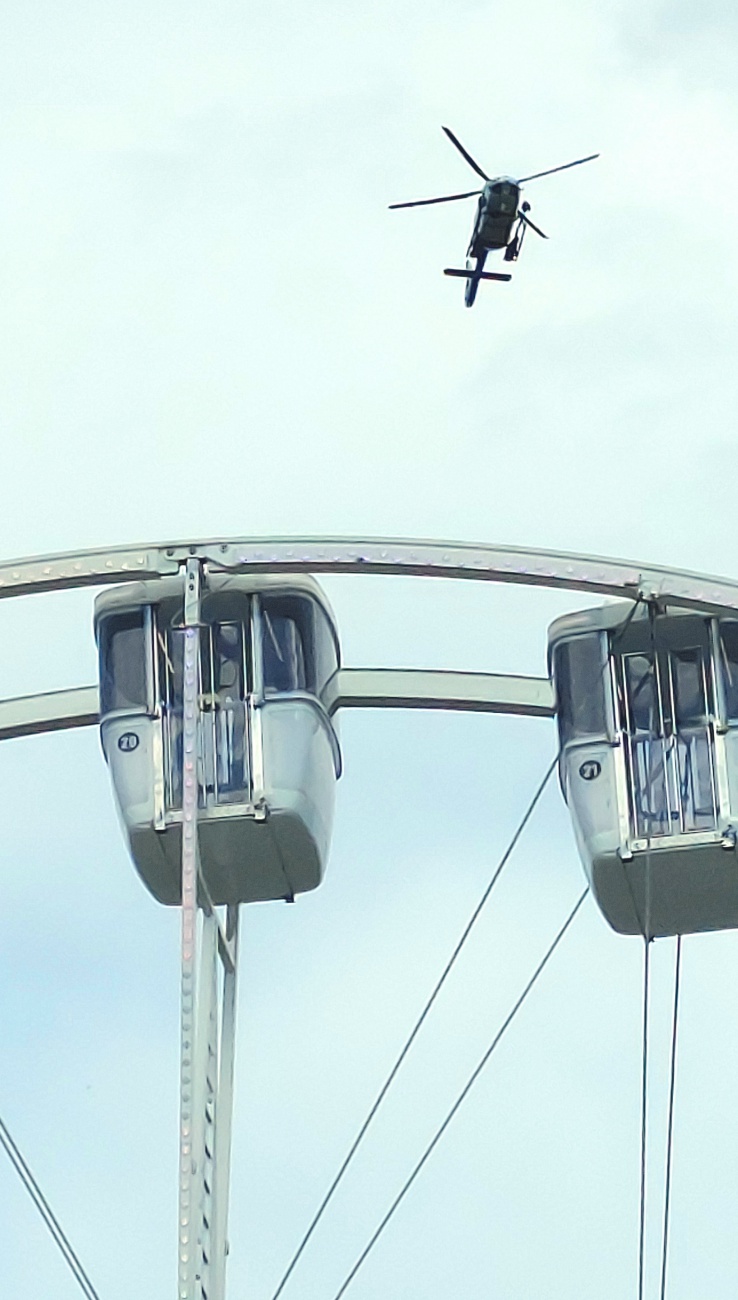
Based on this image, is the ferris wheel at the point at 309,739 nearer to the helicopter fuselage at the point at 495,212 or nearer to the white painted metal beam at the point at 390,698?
the white painted metal beam at the point at 390,698

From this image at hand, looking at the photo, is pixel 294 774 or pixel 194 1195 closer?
pixel 194 1195

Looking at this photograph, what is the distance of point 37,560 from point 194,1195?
219 inches

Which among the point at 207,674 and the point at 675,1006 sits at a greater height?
the point at 207,674

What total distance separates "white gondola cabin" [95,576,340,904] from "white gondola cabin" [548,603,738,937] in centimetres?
241

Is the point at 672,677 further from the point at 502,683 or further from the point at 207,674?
the point at 207,674

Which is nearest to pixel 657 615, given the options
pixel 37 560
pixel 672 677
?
pixel 672 677

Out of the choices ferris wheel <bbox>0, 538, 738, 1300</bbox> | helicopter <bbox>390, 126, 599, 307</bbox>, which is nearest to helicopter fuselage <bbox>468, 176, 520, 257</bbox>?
helicopter <bbox>390, 126, 599, 307</bbox>

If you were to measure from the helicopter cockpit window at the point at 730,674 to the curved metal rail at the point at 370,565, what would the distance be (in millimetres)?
1429

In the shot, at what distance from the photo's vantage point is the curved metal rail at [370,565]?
84.2ft

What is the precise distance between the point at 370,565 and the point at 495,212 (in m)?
16.7

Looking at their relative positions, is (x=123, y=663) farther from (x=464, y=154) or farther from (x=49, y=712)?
(x=464, y=154)

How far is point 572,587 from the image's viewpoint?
84.6 ft

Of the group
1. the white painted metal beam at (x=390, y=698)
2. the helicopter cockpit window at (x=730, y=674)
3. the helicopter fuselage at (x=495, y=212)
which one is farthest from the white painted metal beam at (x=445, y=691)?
the helicopter fuselage at (x=495, y=212)

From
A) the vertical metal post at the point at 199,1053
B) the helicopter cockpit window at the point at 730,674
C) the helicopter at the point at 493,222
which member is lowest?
the vertical metal post at the point at 199,1053
